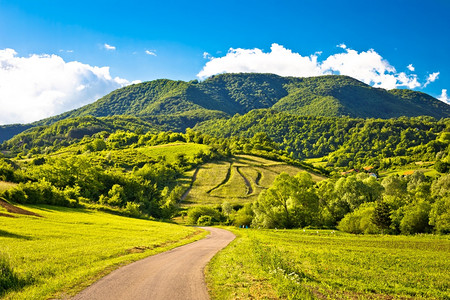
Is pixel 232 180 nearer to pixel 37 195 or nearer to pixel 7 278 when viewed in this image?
pixel 37 195

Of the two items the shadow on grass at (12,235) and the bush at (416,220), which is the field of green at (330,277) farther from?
the bush at (416,220)

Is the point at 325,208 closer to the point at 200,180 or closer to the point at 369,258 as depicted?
the point at 369,258

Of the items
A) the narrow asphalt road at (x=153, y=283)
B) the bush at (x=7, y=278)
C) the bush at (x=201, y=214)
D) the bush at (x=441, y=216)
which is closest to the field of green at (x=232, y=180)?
the bush at (x=201, y=214)

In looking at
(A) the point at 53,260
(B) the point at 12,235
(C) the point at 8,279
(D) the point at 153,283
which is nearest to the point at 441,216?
(D) the point at 153,283

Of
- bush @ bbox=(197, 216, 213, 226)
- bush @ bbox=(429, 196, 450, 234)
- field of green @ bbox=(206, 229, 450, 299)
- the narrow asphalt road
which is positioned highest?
bush @ bbox=(429, 196, 450, 234)

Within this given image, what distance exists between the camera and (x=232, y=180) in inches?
6127

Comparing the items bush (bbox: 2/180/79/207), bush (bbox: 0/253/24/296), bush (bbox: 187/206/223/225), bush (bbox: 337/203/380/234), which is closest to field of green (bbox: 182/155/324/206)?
bush (bbox: 187/206/223/225)

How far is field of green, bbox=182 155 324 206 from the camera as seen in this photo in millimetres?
135500

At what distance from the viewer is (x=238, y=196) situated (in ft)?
452

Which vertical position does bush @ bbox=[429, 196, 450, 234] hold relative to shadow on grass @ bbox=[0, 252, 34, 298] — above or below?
above

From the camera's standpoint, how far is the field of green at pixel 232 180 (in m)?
136

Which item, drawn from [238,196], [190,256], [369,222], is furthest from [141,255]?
[238,196]

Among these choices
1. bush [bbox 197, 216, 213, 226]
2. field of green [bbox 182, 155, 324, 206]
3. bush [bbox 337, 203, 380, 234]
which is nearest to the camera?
bush [bbox 337, 203, 380, 234]

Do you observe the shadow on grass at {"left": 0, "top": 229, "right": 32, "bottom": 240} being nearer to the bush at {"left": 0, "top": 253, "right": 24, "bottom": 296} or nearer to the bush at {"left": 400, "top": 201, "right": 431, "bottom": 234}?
the bush at {"left": 0, "top": 253, "right": 24, "bottom": 296}
